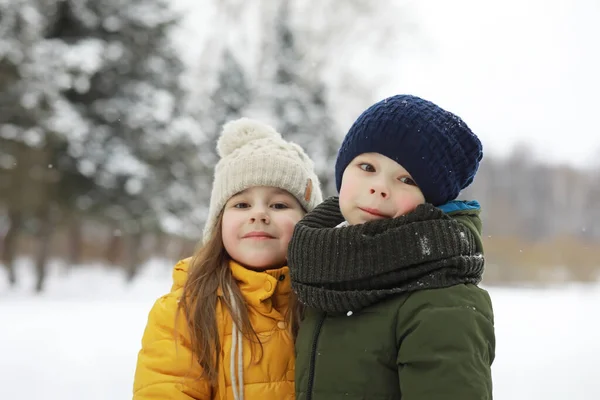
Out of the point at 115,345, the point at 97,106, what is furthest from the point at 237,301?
the point at 97,106

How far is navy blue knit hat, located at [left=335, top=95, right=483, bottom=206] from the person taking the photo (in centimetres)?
159

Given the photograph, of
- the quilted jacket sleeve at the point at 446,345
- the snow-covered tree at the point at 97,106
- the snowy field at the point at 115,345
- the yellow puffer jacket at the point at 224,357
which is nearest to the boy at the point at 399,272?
the quilted jacket sleeve at the point at 446,345

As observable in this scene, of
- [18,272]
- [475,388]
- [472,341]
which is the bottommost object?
[475,388]

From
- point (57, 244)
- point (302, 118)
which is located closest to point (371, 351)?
point (302, 118)

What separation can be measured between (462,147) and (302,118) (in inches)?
462

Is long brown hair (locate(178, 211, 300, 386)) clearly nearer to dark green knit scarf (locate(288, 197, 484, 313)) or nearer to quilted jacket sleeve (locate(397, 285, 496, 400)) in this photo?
dark green knit scarf (locate(288, 197, 484, 313))

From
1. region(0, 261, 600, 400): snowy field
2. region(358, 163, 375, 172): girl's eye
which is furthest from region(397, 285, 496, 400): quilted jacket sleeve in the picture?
region(0, 261, 600, 400): snowy field

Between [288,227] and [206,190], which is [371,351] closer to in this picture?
[288,227]

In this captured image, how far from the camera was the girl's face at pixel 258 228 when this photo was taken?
6.71 feet

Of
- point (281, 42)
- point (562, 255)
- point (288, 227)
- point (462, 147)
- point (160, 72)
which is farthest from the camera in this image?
point (562, 255)

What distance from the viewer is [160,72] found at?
1173 centimetres

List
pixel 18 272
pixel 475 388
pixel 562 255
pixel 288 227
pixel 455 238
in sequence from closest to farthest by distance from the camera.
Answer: pixel 475 388 → pixel 455 238 → pixel 288 227 → pixel 18 272 → pixel 562 255

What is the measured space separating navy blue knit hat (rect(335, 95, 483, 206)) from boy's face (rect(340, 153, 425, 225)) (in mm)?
23

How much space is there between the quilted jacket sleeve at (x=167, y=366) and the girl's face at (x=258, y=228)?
313 millimetres
